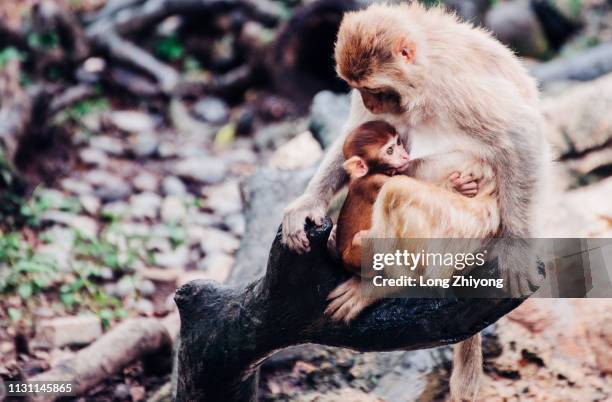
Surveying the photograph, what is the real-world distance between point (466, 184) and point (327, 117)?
240 cm

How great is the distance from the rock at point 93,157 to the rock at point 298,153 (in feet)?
5.83

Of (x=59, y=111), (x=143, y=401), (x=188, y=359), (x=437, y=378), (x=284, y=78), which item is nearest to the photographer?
(x=188, y=359)

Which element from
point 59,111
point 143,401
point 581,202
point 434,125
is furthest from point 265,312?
point 59,111

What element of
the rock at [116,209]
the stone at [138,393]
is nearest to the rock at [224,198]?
the rock at [116,209]

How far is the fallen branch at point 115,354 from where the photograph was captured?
3.97 meters

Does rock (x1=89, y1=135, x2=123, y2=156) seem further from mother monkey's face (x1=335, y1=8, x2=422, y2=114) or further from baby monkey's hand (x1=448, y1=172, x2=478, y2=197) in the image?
baby monkey's hand (x1=448, y1=172, x2=478, y2=197)

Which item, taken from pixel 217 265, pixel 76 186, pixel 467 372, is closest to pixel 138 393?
pixel 217 265

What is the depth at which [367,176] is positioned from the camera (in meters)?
3.00

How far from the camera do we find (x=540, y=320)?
3814 mm

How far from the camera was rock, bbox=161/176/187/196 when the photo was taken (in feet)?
21.7

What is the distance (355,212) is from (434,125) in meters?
0.52

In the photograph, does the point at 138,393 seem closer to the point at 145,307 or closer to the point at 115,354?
the point at 115,354

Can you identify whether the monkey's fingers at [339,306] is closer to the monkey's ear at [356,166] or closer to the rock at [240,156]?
the monkey's ear at [356,166]

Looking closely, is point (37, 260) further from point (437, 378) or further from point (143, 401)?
point (437, 378)
